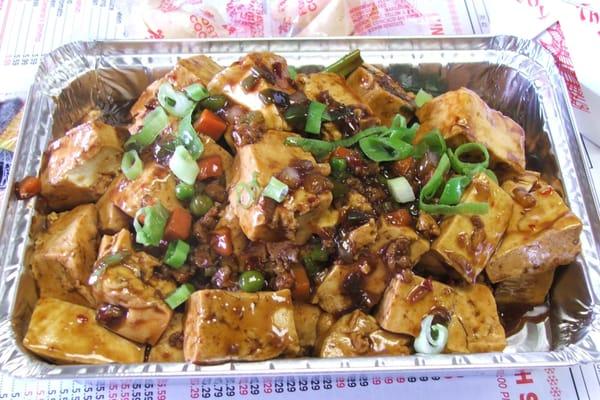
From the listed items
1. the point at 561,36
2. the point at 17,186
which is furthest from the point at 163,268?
the point at 561,36

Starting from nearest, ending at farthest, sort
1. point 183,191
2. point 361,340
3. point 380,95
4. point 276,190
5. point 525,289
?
point 276,190 → point 361,340 → point 183,191 → point 525,289 → point 380,95

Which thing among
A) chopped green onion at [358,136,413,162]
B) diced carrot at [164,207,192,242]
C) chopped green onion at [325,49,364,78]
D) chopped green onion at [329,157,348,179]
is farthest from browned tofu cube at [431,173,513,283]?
diced carrot at [164,207,192,242]

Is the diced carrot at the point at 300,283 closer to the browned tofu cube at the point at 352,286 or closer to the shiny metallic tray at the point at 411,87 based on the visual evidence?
the browned tofu cube at the point at 352,286

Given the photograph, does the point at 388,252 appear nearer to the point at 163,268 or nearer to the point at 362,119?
the point at 362,119

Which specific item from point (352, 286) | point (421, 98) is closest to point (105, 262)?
point (352, 286)

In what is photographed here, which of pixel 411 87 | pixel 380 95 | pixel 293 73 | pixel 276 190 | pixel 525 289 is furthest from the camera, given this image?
pixel 411 87

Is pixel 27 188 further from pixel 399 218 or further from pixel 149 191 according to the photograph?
pixel 399 218

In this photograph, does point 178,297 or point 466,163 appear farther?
point 466,163
